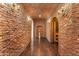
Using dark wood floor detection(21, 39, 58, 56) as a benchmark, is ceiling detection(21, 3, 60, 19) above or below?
above

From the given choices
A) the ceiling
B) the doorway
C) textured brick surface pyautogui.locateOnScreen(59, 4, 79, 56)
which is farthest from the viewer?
the doorway

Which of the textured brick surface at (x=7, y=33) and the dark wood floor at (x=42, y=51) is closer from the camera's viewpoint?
the textured brick surface at (x=7, y=33)

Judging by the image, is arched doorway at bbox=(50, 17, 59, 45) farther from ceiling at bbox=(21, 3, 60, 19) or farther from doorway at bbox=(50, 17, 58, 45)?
ceiling at bbox=(21, 3, 60, 19)

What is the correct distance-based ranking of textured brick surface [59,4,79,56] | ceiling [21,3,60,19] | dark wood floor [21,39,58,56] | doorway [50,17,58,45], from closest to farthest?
textured brick surface [59,4,79,56] → ceiling [21,3,60,19] → dark wood floor [21,39,58,56] → doorway [50,17,58,45]

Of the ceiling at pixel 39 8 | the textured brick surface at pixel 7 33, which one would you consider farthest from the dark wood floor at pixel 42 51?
the ceiling at pixel 39 8

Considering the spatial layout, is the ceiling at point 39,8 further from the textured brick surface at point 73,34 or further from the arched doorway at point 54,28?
the arched doorway at point 54,28

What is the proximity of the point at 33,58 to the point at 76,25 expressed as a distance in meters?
0.99

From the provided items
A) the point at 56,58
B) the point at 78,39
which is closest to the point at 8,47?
the point at 56,58

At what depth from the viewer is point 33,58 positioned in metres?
1.37

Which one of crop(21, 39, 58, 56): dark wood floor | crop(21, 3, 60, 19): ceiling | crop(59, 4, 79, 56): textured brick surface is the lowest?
crop(21, 39, 58, 56): dark wood floor

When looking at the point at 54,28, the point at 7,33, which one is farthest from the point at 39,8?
the point at 54,28

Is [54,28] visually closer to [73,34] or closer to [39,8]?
[39,8]

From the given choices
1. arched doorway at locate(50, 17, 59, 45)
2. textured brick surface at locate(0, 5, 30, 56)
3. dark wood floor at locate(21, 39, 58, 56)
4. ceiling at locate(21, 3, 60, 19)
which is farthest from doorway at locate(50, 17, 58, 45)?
textured brick surface at locate(0, 5, 30, 56)

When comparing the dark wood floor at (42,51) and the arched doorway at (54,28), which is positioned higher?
the arched doorway at (54,28)
